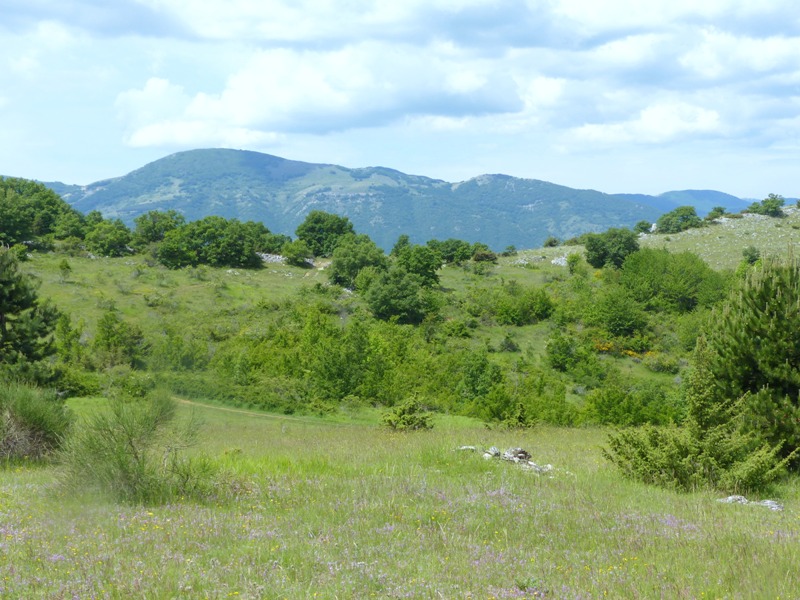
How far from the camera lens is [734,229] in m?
91.4

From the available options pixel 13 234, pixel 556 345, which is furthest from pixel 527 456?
pixel 13 234

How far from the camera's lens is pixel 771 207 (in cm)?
9762

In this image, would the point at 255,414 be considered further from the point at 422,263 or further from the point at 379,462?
the point at 422,263

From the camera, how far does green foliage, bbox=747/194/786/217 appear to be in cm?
9694

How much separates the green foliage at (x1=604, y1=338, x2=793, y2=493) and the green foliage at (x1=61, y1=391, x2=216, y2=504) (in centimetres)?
705

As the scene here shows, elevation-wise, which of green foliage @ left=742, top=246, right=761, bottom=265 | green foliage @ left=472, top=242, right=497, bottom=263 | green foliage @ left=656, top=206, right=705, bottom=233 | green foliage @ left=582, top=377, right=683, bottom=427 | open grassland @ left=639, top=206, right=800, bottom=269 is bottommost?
green foliage @ left=582, top=377, right=683, bottom=427

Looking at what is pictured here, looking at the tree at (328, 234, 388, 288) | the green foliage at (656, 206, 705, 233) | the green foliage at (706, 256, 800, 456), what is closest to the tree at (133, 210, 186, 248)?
the tree at (328, 234, 388, 288)

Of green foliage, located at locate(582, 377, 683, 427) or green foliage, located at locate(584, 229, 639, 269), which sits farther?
green foliage, located at locate(584, 229, 639, 269)

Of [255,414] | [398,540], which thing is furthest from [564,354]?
[398,540]

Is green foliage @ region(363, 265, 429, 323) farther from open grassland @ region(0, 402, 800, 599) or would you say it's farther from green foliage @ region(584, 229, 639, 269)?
open grassland @ region(0, 402, 800, 599)

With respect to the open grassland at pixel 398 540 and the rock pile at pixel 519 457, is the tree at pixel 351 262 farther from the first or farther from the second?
the open grassland at pixel 398 540

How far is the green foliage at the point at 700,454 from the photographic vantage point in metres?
11.0

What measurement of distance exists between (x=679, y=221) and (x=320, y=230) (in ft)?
174

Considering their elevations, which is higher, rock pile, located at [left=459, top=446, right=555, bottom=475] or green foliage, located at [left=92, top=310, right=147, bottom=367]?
rock pile, located at [left=459, top=446, right=555, bottom=475]
